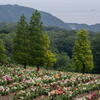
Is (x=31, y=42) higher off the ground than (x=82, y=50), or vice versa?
(x=31, y=42)

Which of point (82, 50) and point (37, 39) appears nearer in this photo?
point (37, 39)

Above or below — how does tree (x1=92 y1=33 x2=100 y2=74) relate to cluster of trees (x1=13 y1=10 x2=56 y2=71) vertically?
below

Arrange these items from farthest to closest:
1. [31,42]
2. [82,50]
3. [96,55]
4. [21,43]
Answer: [96,55] → [82,50] → [21,43] → [31,42]

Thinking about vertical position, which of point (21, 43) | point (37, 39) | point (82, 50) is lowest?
point (82, 50)

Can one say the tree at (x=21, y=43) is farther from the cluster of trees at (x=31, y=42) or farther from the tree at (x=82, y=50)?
the tree at (x=82, y=50)

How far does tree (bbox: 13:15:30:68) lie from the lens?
143ft

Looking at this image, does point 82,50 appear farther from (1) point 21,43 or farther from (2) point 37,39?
(1) point 21,43

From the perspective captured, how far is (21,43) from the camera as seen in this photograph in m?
44.1

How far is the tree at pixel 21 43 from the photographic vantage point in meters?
43.6

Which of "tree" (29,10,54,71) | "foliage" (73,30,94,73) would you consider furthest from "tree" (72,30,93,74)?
"tree" (29,10,54,71)

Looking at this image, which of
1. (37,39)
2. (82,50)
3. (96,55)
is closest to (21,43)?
(37,39)

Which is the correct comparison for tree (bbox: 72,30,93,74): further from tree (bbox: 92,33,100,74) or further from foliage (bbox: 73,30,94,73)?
tree (bbox: 92,33,100,74)

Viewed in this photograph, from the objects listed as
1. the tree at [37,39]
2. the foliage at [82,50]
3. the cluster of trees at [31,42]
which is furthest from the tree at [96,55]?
the tree at [37,39]

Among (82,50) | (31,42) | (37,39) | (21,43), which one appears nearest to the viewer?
(37,39)
